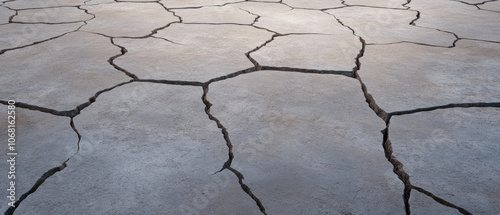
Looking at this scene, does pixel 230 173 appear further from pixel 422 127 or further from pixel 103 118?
pixel 422 127

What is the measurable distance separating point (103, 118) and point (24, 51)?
93 centimetres

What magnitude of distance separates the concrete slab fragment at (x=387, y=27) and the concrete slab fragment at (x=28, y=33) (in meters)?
1.66

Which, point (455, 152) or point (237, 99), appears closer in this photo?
point (455, 152)

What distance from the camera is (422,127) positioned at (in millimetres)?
1260

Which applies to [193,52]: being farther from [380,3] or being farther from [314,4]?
[380,3]

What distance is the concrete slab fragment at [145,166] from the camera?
0.91 metres

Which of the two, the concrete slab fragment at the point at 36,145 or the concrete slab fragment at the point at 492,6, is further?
the concrete slab fragment at the point at 492,6

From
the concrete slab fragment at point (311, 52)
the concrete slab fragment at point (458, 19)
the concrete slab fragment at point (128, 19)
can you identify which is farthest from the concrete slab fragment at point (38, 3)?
the concrete slab fragment at point (458, 19)

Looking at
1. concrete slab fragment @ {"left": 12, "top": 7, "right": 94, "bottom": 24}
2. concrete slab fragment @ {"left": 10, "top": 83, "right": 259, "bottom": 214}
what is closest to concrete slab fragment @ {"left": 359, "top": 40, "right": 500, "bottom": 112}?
concrete slab fragment @ {"left": 10, "top": 83, "right": 259, "bottom": 214}

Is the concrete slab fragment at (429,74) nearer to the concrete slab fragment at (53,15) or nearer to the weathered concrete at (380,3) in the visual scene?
the weathered concrete at (380,3)

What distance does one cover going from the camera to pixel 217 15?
276 centimetres

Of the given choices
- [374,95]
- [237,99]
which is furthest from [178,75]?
[374,95]

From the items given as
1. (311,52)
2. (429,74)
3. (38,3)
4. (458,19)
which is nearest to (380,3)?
(458,19)

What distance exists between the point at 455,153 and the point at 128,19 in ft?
6.92
